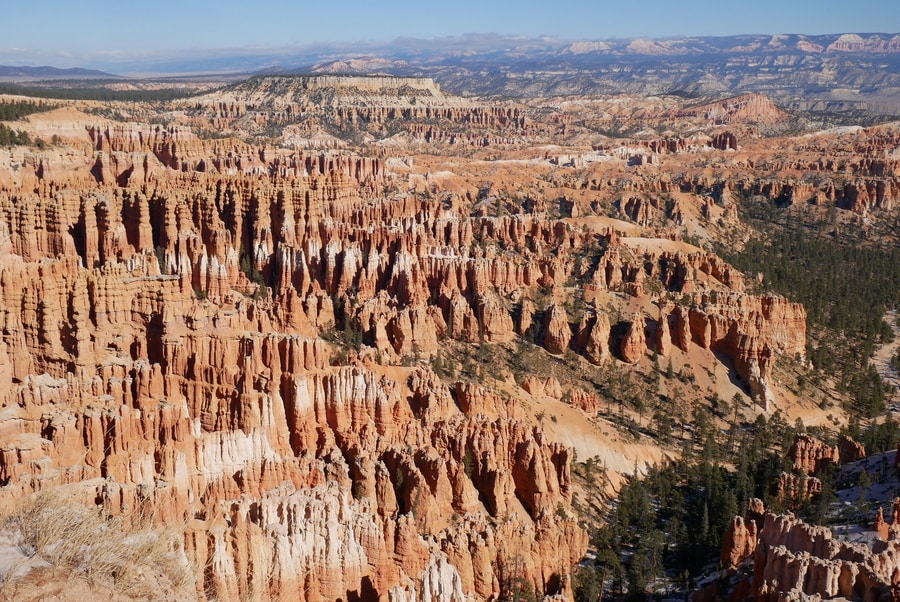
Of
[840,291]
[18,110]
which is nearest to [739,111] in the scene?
[840,291]

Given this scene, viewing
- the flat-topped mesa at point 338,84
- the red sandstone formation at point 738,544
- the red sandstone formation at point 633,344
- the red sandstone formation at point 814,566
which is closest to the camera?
the red sandstone formation at point 814,566

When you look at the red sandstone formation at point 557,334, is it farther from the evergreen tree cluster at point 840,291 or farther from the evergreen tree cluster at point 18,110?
the evergreen tree cluster at point 18,110

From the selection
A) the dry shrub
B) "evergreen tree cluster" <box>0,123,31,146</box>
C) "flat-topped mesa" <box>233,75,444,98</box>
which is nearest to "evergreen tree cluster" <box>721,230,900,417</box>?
the dry shrub

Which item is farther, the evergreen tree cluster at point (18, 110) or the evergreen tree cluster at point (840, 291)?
the evergreen tree cluster at point (18, 110)

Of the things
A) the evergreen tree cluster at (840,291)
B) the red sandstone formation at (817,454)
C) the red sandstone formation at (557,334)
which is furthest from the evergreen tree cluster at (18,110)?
→ the red sandstone formation at (817,454)

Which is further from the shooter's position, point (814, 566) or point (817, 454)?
point (817, 454)

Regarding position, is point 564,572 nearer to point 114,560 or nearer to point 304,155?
point 114,560

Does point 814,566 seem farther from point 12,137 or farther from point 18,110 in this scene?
point 18,110
